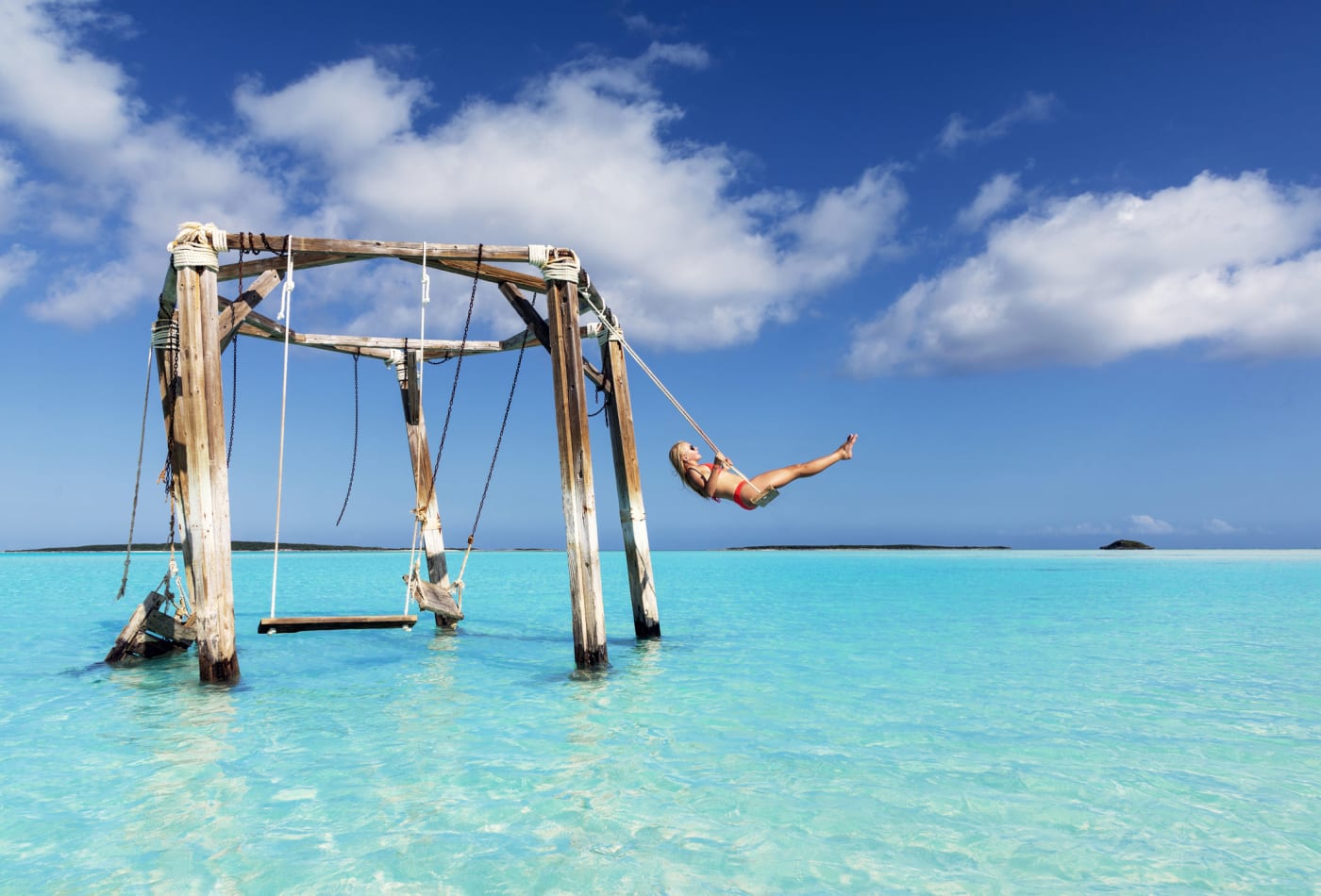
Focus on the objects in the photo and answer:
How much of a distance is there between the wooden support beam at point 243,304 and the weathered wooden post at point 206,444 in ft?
2.27

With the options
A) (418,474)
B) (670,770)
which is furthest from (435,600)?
(670,770)

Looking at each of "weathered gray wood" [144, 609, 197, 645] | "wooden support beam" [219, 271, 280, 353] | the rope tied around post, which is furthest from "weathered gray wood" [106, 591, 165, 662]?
the rope tied around post

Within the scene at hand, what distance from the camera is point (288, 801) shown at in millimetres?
6152

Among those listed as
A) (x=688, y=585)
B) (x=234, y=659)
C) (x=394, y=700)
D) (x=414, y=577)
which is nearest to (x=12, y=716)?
(x=234, y=659)

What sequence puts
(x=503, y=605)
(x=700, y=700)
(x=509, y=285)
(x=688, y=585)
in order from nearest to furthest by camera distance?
(x=700, y=700), (x=509, y=285), (x=503, y=605), (x=688, y=585)

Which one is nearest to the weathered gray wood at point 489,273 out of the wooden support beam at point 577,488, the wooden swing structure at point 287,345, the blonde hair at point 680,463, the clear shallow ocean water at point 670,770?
the wooden swing structure at point 287,345

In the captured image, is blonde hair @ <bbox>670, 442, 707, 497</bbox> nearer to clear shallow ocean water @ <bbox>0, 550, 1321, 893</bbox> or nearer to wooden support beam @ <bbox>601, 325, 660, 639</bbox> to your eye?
wooden support beam @ <bbox>601, 325, 660, 639</bbox>

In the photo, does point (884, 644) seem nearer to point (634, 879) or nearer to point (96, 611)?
point (634, 879)

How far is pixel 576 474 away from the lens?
1050 cm

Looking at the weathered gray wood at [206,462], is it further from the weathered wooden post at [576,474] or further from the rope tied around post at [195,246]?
the weathered wooden post at [576,474]

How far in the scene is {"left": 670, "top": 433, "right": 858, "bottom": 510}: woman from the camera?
1030 centimetres

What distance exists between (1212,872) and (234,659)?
1054cm

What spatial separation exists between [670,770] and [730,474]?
499cm

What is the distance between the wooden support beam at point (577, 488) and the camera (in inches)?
411
